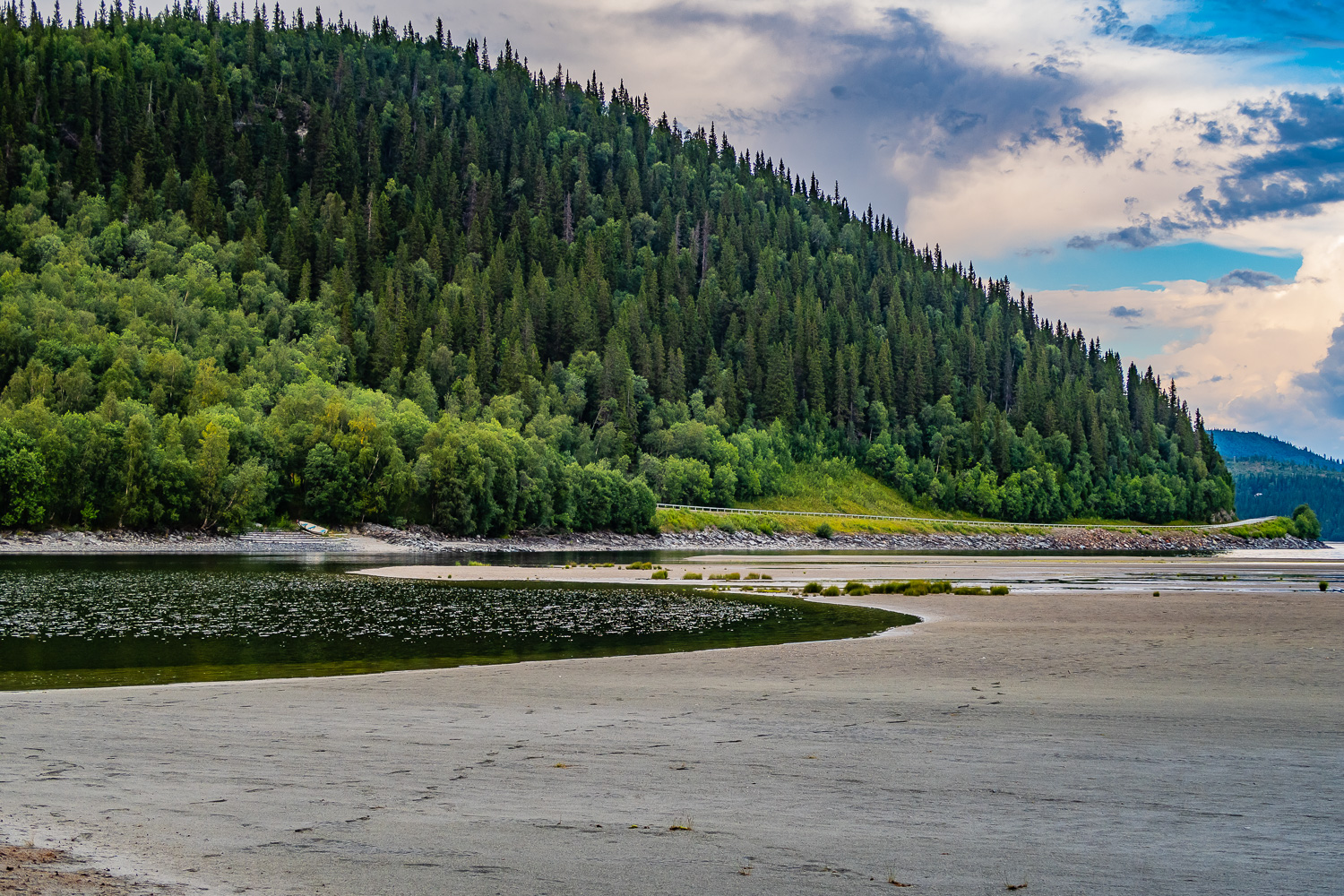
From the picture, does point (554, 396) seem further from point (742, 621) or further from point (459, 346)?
point (742, 621)

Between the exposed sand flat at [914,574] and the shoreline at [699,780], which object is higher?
the shoreline at [699,780]

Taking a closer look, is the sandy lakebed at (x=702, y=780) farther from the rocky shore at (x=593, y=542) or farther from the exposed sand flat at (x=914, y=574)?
the rocky shore at (x=593, y=542)

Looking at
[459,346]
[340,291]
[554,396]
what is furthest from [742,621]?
[340,291]

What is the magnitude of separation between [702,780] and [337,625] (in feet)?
84.1

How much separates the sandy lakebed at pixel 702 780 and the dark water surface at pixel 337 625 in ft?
14.9

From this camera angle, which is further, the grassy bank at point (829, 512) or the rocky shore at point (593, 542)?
the grassy bank at point (829, 512)

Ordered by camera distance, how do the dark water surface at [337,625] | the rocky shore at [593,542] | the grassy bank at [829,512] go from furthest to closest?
the grassy bank at [829,512]
the rocky shore at [593,542]
the dark water surface at [337,625]

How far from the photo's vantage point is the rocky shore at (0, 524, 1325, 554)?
92688 millimetres

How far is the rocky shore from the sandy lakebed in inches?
3266

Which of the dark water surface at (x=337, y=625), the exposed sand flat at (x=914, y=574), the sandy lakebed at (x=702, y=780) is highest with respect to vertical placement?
the sandy lakebed at (x=702, y=780)

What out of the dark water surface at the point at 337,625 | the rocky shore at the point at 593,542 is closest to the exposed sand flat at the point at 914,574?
the dark water surface at the point at 337,625

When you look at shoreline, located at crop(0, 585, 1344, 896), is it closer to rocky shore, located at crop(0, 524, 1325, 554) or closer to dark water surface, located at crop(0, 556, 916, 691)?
dark water surface, located at crop(0, 556, 916, 691)

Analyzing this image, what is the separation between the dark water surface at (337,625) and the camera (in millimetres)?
25531

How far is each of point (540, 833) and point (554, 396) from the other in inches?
6314
